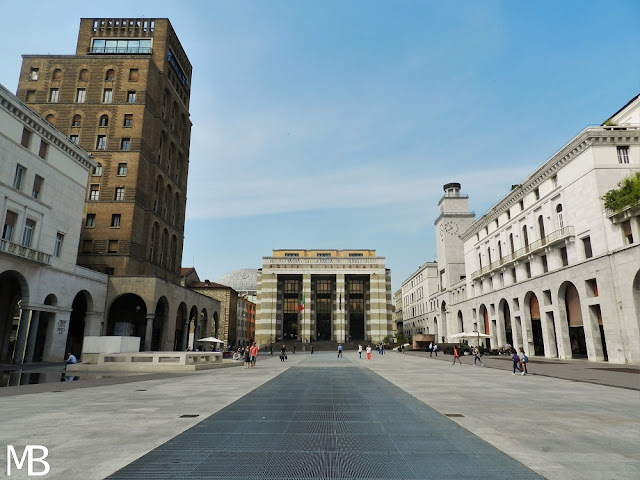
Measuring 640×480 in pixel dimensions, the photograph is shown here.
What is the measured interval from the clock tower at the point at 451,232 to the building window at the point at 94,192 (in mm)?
60858

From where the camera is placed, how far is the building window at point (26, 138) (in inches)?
1220

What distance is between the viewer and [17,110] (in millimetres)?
29891

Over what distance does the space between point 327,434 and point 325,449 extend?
3.85 ft

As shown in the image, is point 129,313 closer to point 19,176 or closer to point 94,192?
point 94,192

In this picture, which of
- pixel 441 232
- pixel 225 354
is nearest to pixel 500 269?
pixel 441 232

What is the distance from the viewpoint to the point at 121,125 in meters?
47.8

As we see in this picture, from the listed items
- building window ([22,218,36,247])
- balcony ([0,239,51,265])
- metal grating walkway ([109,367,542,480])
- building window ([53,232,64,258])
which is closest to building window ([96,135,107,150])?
building window ([53,232,64,258])

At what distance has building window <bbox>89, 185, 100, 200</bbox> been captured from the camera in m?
46.2

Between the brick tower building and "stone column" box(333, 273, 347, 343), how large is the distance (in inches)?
1918

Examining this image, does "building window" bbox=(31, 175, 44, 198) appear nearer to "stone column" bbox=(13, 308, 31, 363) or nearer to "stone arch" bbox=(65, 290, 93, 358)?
"stone column" bbox=(13, 308, 31, 363)

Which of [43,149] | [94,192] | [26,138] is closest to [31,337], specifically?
[43,149]

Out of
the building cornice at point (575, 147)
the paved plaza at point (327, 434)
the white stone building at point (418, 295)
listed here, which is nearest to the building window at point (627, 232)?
the building cornice at point (575, 147)

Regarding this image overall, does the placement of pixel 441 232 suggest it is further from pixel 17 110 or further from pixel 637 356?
pixel 17 110

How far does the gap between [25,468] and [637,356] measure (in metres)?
37.2
